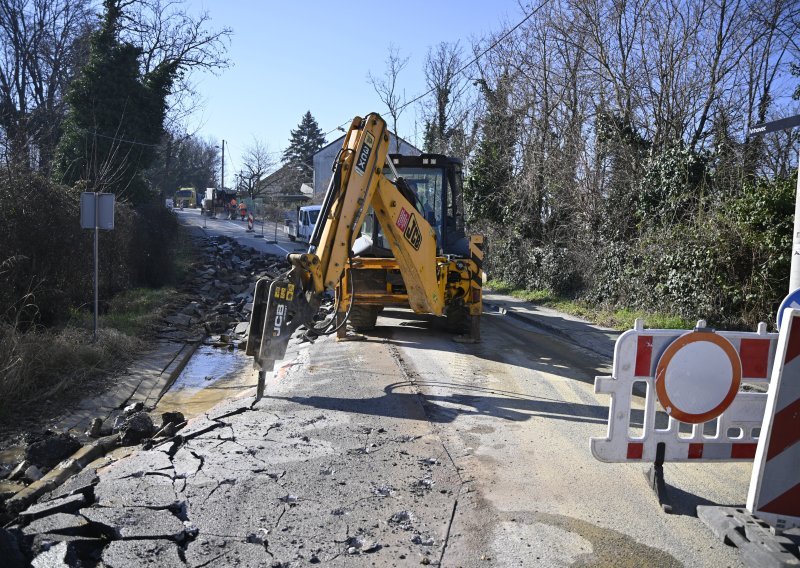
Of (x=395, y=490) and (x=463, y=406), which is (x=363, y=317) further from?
(x=395, y=490)

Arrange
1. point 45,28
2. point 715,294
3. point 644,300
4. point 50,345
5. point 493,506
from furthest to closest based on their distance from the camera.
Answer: point 45,28 → point 644,300 → point 715,294 → point 50,345 → point 493,506

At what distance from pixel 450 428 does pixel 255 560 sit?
2893mm

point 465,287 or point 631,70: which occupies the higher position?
point 631,70

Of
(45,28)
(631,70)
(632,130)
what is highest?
(45,28)

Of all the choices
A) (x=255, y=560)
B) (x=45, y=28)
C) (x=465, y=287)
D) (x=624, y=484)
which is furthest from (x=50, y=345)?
(x=45, y=28)

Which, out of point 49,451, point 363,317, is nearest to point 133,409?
point 49,451

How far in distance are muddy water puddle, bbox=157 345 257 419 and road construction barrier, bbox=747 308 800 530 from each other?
695 cm

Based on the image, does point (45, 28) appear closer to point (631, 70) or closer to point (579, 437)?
point (631, 70)

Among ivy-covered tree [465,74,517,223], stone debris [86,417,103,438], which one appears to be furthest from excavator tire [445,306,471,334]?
ivy-covered tree [465,74,517,223]

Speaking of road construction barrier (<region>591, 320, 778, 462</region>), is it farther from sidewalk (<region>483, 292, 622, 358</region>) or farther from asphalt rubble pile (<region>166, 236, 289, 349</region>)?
sidewalk (<region>483, 292, 622, 358</region>)

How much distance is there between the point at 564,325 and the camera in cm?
1411

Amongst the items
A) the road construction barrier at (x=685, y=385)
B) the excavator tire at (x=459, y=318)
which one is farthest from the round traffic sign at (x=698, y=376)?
the excavator tire at (x=459, y=318)

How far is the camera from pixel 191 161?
86.5 m

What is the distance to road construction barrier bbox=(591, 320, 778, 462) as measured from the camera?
4.39 meters
